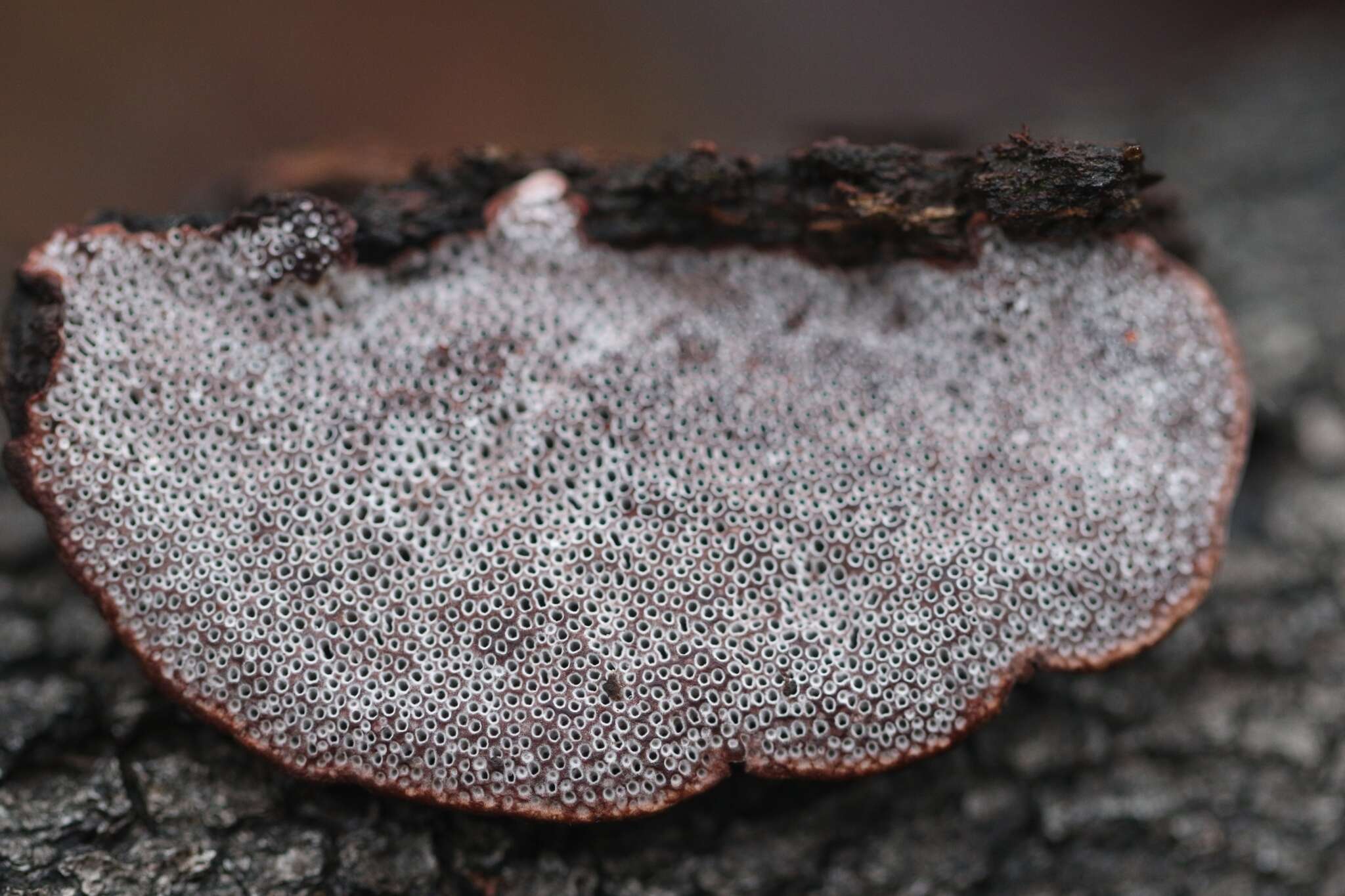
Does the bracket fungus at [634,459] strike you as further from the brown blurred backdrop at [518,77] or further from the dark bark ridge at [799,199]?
the brown blurred backdrop at [518,77]

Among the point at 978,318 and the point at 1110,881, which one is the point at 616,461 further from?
the point at 1110,881

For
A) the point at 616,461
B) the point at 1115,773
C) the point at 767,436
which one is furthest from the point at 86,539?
the point at 1115,773

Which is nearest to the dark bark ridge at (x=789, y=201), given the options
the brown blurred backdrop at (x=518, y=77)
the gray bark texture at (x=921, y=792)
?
the gray bark texture at (x=921, y=792)

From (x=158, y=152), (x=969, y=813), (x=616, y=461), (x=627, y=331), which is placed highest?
(x=158, y=152)

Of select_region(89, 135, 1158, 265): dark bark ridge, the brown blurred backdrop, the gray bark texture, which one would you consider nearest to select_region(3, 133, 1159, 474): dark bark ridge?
select_region(89, 135, 1158, 265): dark bark ridge

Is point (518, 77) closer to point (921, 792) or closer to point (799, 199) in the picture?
point (799, 199)

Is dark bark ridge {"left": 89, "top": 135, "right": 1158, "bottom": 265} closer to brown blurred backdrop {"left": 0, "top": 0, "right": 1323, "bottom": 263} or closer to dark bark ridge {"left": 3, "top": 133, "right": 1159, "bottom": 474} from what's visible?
dark bark ridge {"left": 3, "top": 133, "right": 1159, "bottom": 474}
